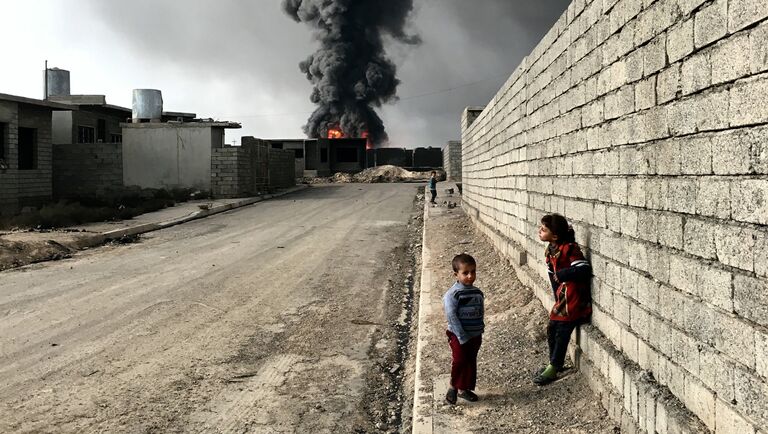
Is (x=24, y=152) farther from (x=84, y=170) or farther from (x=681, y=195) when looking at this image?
(x=681, y=195)

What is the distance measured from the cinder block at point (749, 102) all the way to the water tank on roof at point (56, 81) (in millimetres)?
42619

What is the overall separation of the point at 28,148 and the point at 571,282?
2187 cm

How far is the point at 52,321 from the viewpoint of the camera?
6.95 meters

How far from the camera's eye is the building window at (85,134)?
27.2 metres

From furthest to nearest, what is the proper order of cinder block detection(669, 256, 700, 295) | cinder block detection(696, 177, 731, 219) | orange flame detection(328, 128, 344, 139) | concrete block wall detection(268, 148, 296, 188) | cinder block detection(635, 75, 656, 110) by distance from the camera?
orange flame detection(328, 128, 344, 139) < concrete block wall detection(268, 148, 296, 188) < cinder block detection(635, 75, 656, 110) < cinder block detection(669, 256, 700, 295) < cinder block detection(696, 177, 731, 219)

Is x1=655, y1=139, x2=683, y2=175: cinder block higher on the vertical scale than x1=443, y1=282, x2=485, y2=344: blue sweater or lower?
higher

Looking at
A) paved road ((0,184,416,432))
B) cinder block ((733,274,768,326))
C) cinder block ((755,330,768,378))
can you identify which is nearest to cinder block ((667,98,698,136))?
cinder block ((733,274,768,326))

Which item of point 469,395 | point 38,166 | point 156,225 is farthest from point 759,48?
point 38,166

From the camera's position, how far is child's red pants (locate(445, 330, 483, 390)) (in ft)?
14.0

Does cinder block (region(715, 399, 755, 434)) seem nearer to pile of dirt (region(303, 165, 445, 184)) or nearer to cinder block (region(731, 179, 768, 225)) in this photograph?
cinder block (region(731, 179, 768, 225))

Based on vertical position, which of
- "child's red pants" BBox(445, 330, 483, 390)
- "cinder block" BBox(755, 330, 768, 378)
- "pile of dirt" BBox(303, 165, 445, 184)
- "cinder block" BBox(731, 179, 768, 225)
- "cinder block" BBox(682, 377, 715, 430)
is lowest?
"child's red pants" BBox(445, 330, 483, 390)

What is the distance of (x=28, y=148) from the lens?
20797 mm

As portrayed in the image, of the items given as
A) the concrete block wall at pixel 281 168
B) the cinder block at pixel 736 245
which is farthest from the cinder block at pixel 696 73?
the concrete block wall at pixel 281 168

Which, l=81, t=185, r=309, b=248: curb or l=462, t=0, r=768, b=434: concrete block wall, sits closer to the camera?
l=462, t=0, r=768, b=434: concrete block wall
